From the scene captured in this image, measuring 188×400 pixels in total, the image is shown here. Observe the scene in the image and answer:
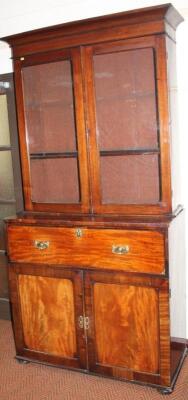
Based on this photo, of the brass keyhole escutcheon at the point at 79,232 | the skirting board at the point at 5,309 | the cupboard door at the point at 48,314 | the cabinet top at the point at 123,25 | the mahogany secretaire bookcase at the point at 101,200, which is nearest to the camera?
the cabinet top at the point at 123,25

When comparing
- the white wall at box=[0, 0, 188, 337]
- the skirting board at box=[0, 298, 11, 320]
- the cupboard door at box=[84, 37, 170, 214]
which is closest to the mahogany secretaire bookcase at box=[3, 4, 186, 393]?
the cupboard door at box=[84, 37, 170, 214]

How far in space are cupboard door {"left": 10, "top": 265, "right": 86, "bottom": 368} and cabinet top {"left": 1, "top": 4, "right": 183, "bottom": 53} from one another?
3.99 feet

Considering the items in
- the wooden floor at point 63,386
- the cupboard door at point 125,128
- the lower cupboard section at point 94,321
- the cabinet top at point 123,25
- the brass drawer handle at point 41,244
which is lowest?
the wooden floor at point 63,386

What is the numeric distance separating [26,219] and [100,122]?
658 mm

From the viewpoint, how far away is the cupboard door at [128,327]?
1853 mm

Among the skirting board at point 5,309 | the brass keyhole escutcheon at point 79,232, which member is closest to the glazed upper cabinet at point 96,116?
the brass keyhole escutcheon at point 79,232

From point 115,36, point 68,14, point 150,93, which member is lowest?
point 150,93

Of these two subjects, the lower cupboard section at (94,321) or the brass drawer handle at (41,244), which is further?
the brass drawer handle at (41,244)

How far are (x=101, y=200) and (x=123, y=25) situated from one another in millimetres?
852

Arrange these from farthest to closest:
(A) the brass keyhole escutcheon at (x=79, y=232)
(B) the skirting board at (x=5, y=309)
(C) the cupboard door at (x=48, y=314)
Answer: (B) the skirting board at (x=5, y=309)
(C) the cupboard door at (x=48, y=314)
(A) the brass keyhole escutcheon at (x=79, y=232)

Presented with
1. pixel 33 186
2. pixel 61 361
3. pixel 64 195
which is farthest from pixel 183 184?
pixel 61 361

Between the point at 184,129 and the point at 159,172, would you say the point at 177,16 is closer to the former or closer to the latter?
the point at 184,129

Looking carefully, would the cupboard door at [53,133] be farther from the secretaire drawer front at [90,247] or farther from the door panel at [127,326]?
the door panel at [127,326]

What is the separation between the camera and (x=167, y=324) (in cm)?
184
